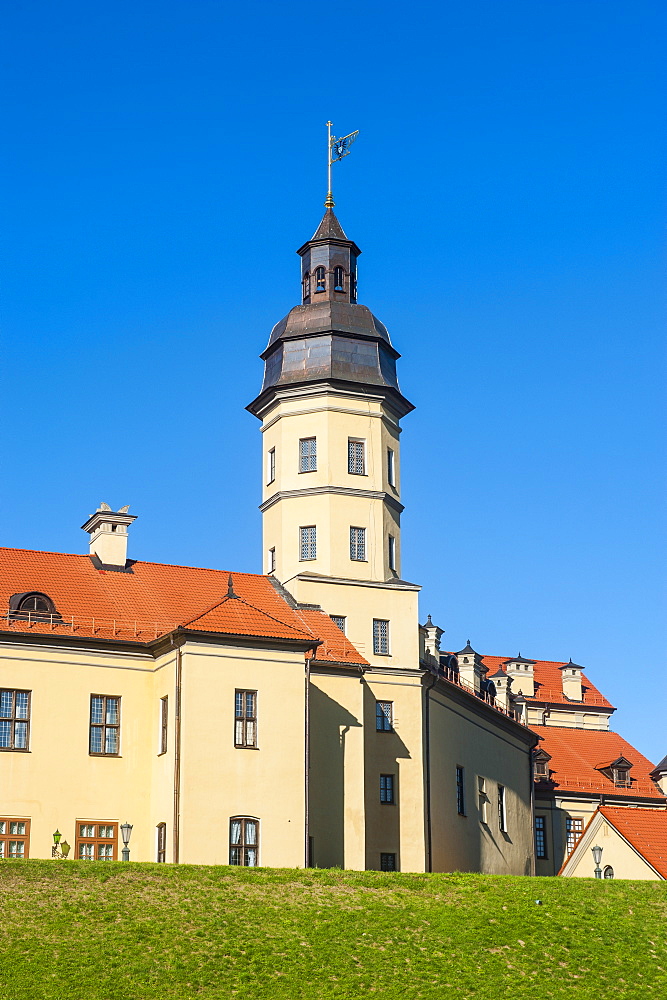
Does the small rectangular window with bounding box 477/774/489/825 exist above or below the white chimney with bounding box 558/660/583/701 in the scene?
below

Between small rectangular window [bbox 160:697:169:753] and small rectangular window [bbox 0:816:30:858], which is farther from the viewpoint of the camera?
small rectangular window [bbox 160:697:169:753]

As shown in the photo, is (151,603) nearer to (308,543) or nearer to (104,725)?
(104,725)

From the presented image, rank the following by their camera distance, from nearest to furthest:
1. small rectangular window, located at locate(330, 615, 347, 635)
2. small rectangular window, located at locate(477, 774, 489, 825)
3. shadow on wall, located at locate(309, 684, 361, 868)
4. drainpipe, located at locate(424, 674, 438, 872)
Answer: shadow on wall, located at locate(309, 684, 361, 868)
drainpipe, located at locate(424, 674, 438, 872)
small rectangular window, located at locate(330, 615, 347, 635)
small rectangular window, located at locate(477, 774, 489, 825)

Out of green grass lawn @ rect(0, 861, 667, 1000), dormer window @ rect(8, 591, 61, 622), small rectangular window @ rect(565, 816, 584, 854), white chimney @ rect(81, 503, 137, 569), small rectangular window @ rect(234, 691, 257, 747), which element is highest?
white chimney @ rect(81, 503, 137, 569)

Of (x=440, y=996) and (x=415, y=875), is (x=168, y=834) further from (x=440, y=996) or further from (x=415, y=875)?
(x=440, y=996)

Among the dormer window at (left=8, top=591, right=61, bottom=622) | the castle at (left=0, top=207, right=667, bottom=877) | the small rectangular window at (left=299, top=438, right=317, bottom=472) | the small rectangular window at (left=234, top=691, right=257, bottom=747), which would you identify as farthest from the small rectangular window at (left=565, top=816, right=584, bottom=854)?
the dormer window at (left=8, top=591, right=61, bottom=622)

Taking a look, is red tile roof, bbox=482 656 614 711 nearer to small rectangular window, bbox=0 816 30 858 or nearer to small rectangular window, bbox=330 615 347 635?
small rectangular window, bbox=330 615 347 635

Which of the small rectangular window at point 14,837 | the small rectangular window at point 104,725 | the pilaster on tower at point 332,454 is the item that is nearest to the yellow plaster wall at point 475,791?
the pilaster on tower at point 332,454

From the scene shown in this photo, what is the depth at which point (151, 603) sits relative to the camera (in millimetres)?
50719

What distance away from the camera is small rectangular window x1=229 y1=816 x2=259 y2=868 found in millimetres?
42938

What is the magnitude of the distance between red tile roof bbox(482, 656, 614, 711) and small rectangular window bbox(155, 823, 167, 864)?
49.5 meters

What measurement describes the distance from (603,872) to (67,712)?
22.3 meters

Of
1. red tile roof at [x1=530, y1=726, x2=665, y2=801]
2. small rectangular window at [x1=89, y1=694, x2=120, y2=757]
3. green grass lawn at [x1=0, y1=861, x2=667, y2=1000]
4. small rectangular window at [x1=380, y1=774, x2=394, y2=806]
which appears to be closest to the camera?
green grass lawn at [x1=0, y1=861, x2=667, y2=1000]

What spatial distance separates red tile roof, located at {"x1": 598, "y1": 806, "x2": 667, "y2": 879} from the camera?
52.3 metres
